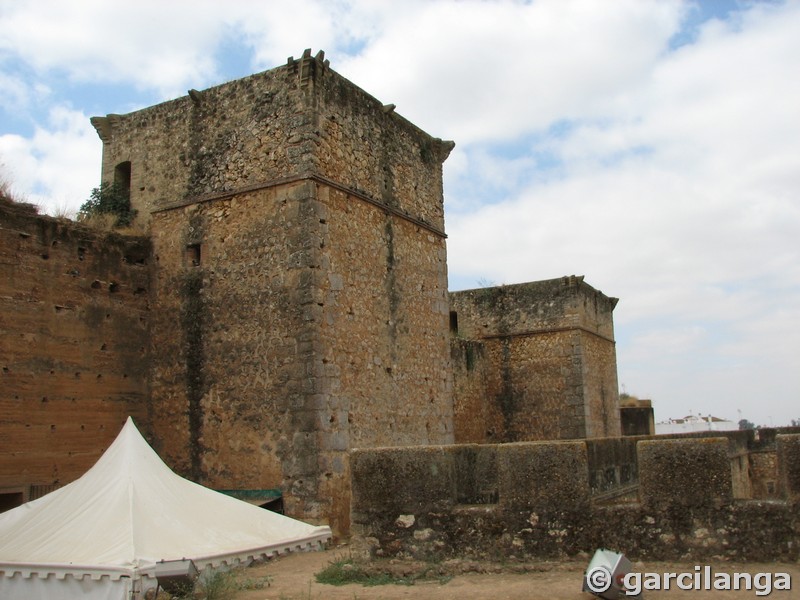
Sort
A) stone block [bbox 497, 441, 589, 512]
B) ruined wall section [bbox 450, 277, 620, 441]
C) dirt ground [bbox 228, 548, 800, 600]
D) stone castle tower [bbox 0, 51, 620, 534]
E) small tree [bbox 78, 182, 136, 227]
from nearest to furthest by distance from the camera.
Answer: dirt ground [bbox 228, 548, 800, 600]
stone block [bbox 497, 441, 589, 512]
stone castle tower [bbox 0, 51, 620, 534]
small tree [bbox 78, 182, 136, 227]
ruined wall section [bbox 450, 277, 620, 441]

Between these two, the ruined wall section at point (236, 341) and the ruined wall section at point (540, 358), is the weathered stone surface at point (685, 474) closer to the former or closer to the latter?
the ruined wall section at point (236, 341)

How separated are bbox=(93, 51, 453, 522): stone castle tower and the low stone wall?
4268 mm

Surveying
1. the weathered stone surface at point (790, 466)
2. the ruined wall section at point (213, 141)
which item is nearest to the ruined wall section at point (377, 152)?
the ruined wall section at point (213, 141)

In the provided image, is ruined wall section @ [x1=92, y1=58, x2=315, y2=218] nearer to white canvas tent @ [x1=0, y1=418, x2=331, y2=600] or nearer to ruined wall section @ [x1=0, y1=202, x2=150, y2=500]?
ruined wall section @ [x1=0, y1=202, x2=150, y2=500]

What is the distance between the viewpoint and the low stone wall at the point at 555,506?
5.44 metres

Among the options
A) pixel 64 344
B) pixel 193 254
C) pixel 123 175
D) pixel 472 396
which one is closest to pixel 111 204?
pixel 123 175

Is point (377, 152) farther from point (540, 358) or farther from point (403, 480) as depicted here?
point (540, 358)

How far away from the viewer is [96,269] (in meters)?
11.5

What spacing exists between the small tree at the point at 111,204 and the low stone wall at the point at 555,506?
26.3 feet

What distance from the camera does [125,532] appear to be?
7.35 m

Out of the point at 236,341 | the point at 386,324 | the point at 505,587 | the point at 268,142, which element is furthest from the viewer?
the point at 386,324

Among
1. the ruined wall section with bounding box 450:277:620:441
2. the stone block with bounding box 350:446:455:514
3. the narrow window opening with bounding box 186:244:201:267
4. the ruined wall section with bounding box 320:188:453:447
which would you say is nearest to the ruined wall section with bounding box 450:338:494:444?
the ruined wall section with bounding box 450:277:620:441

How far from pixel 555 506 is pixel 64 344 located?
7824 millimetres

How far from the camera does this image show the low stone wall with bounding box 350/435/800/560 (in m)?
5.44
